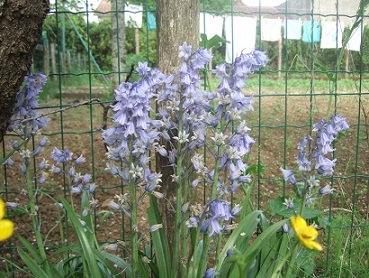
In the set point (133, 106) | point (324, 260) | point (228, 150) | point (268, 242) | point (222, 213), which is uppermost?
point (133, 106)

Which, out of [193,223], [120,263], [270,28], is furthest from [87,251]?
[270,28]

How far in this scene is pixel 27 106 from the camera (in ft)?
7.09

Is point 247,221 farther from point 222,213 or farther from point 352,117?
point 352,117

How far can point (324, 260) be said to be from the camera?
10.2 ft

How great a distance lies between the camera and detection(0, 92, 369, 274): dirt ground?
3.08 meters

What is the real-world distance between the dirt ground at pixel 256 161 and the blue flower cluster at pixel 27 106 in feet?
1.33

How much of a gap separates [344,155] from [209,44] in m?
3.33

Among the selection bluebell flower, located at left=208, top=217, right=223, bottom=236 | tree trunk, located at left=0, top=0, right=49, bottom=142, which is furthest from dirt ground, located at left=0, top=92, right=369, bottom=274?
bluebell flower, located at left=208, top=217, right=223, bottom=236

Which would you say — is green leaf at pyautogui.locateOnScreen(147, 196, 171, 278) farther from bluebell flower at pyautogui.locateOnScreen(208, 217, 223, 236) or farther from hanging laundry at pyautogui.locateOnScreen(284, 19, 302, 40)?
hanging laundry at pyautogui.locateOnScreen(284, 19, 302, 40)

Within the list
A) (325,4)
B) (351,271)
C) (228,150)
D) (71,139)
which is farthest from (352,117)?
(228,150)

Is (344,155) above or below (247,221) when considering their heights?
below

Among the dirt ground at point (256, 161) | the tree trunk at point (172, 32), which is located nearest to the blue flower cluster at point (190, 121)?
the tree trunk at point (172, 32)

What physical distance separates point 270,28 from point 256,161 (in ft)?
6.15

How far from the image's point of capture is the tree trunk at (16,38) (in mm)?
1747
